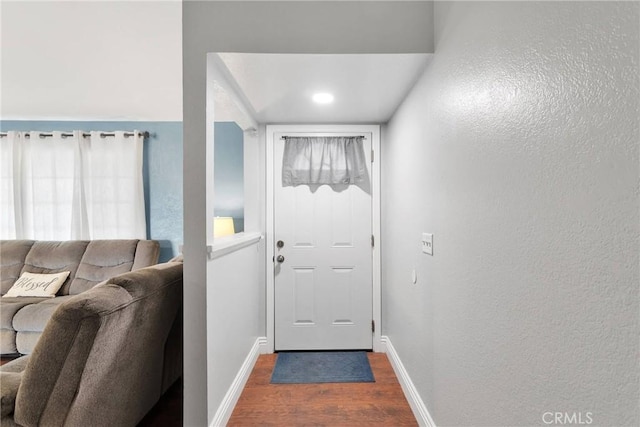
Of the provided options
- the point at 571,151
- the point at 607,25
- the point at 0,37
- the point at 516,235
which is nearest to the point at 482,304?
the point at 516,235

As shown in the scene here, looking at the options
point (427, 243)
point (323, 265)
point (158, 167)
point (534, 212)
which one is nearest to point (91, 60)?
point (158, 167)

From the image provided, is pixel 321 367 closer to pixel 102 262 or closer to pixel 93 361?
pixel 93 361

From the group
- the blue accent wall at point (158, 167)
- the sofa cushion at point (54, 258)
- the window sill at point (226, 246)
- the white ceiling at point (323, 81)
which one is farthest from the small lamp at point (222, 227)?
the sofa cushion at point (54, 258)

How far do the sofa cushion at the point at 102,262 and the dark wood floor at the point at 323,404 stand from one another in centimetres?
192

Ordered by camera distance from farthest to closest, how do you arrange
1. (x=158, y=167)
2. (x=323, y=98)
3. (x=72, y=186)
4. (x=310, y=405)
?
(x=158, y=167)
(x=72, y=186)
(x=323, y=98)
(x=310, y=405)

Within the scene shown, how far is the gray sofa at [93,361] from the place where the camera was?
1.26 metres

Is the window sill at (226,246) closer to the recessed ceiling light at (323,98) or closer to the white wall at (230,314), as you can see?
the white wall at (230,314)

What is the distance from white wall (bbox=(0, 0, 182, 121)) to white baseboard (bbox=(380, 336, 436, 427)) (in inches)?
109

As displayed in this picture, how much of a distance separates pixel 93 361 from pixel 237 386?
107 cm

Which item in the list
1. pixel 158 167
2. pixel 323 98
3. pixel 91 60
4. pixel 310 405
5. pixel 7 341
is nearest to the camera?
pixel 310 405

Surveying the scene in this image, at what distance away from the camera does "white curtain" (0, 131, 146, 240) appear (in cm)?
380

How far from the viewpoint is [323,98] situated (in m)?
2.29

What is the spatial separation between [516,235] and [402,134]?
59.1 inches

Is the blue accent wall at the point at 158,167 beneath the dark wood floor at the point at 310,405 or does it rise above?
above
